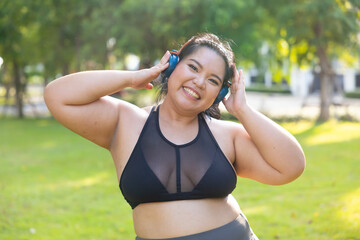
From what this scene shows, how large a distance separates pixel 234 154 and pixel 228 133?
4.9 inches

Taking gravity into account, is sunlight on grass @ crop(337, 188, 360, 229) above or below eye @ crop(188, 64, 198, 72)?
below

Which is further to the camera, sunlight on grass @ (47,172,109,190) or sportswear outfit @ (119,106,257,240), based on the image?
sunlight on grass @ (47,172,109,190)

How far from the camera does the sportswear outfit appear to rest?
230 cm

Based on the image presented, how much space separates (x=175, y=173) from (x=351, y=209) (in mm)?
4784

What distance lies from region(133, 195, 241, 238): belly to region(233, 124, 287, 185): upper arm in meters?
0.28

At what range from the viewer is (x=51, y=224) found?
605cm

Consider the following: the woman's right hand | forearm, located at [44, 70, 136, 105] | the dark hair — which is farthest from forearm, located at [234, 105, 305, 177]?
forearm, located at [44, 70, 136, 105]

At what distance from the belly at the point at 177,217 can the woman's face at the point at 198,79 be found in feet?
1.70

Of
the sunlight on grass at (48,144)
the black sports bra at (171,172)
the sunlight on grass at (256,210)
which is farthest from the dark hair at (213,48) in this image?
the sunlight on grass at (48,144)

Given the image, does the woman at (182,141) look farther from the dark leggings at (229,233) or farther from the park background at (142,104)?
the park background at (142,104)

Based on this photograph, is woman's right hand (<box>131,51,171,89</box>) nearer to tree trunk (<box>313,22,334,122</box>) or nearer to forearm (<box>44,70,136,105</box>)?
forearm (<box>44,70,136,105</box>)

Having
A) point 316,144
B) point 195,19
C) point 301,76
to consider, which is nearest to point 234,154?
point 316,144

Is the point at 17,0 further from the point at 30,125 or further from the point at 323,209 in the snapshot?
the point at 323,209

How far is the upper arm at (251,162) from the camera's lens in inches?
97.6
